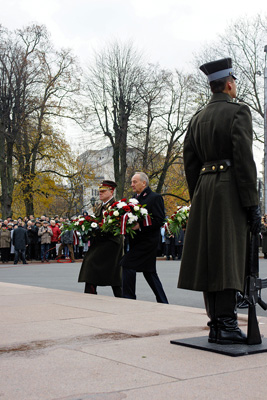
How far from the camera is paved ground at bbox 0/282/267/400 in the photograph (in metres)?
3.64

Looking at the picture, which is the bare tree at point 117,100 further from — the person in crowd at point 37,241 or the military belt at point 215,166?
the military belt at point 215,166

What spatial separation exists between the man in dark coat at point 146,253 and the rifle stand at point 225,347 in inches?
143

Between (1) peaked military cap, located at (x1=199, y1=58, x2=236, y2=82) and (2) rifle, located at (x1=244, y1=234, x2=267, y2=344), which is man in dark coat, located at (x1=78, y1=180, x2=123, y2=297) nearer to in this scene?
(2) rifle, located at (x1=244, y1=234, x2=267, y2=344)

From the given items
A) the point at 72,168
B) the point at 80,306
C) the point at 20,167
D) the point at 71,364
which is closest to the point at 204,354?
the point at 71,364

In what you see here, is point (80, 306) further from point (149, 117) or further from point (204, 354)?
point (149, 117)

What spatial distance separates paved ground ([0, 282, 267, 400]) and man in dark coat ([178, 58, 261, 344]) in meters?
0.44

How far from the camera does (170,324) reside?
6156mm

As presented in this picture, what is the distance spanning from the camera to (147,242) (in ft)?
29.3

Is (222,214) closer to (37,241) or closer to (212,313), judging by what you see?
(212,313)

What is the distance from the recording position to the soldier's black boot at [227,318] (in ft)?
16.0

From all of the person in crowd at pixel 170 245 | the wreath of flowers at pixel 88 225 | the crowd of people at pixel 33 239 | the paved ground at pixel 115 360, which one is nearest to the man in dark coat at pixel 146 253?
the wreath of flowers at pixel 88 225

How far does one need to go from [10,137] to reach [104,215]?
86.8 feet

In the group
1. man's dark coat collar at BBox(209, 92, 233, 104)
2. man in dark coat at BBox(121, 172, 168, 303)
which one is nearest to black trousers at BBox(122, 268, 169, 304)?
man in dark coat at BBox(121, 172, 168, 303)

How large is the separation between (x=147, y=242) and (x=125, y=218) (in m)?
0.55
